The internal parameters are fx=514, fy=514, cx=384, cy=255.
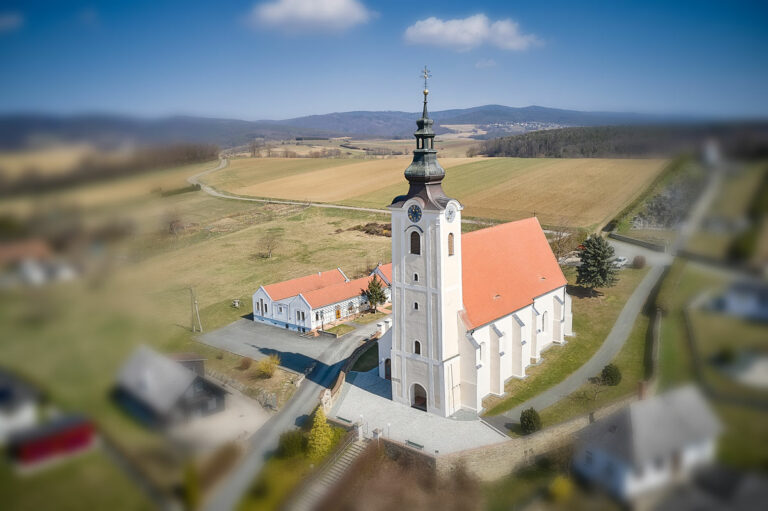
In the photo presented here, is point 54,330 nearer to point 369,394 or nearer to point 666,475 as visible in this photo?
point 666,475

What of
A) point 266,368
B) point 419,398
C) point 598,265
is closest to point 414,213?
point 419,398

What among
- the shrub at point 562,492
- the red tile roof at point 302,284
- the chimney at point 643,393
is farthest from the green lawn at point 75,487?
the red tile roof at point 302,284

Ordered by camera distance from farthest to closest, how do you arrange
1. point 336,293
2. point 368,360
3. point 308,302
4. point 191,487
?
1. point 336,293
2. point 308,302
3. point 368,360
4. point 191,487

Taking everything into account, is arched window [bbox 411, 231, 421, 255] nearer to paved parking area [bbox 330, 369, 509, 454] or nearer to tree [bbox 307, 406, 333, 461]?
paved parking area [bbox 330, 369, 509, 454]

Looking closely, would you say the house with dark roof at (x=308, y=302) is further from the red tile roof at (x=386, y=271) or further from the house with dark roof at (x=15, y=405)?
the house with dark roof at (x=15, y=405)

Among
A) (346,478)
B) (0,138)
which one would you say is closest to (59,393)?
(0,138)

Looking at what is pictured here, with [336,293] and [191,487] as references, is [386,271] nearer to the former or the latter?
[336,293]

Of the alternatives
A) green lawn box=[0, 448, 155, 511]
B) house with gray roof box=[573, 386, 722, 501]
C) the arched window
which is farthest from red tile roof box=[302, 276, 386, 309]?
green lawn box=[0, 448, 155, 511]
